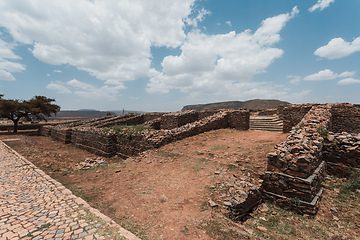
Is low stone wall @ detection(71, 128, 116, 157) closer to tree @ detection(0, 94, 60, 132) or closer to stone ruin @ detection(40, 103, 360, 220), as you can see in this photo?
stone ruin @ detection(40, 103, 360, 220)

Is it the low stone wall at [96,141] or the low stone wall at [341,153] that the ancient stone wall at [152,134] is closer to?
the low stone wall at [96,141]

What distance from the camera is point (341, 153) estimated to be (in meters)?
5.59

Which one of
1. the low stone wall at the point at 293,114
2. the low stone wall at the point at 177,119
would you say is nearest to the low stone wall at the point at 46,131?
the low stone wall at the point at 177,119

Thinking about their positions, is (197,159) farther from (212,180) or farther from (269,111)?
(269,111)

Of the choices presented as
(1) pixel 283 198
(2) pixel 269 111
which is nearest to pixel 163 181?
(1) pixel 283 198

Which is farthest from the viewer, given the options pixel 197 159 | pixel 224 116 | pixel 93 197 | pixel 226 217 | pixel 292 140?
pixel 224 116

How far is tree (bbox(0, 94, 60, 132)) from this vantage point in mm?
21156

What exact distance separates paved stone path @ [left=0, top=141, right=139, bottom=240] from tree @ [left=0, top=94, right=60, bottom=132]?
23.5 meters

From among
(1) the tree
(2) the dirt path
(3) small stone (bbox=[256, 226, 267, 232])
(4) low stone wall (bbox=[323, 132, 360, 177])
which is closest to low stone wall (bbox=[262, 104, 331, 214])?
(2) the dirt path

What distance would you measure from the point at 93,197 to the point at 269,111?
2222 cm

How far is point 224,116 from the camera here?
1187 cm

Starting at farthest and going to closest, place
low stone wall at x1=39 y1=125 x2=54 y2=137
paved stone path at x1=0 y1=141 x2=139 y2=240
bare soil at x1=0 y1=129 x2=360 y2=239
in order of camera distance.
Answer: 1. low stone wall at x1=39 y1=125 x2=54 y2=137
2. bare soil at x1=0 y1=129 x2=360 y2=239
3. paved stone path at x1=0 y1=141 x2=139 y2=240

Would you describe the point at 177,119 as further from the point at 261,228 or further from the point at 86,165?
the point at 261,228

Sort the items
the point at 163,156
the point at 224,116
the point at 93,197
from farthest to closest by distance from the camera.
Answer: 1. the point at 224,116
2. the point at 163,156
3. the point at 93,197
